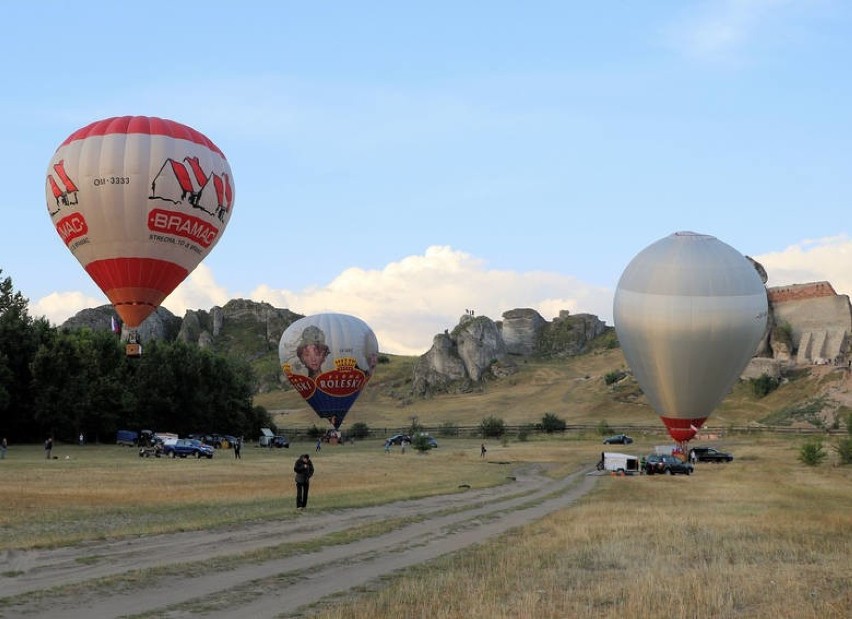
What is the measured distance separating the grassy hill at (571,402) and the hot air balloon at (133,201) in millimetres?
70200

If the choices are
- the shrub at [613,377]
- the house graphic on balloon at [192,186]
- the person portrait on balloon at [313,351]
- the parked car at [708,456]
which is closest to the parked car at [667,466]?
the parked car at [708,456]

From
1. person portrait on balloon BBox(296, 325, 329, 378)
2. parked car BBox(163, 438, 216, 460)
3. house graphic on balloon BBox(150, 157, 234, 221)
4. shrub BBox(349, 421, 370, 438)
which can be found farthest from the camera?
shrub BBox(349, 421, 370, 438)

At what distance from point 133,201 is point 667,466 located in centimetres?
3356

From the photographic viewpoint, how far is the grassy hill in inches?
4855

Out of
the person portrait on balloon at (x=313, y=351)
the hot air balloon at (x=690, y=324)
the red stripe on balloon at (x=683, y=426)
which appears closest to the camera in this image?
the hot air balloon at (x=690, y=324)

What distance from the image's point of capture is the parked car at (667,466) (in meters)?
58.0

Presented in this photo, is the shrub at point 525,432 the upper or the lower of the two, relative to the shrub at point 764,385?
lower

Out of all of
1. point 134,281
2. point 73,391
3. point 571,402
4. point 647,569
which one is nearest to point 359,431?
point 571,402

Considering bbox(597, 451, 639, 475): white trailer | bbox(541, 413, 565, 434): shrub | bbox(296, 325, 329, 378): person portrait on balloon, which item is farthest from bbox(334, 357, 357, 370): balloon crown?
bbox(597, 451, 639, 475): white trailer

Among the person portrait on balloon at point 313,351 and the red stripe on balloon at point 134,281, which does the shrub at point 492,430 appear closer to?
the person portrait on balloon at point 313,351

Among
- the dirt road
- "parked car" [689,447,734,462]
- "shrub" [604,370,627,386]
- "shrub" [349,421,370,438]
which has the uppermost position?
"shrub" [604,370,627,386]

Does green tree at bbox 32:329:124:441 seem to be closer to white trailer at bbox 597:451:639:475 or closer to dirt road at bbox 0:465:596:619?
white trailer at bbox 597:451:639:475

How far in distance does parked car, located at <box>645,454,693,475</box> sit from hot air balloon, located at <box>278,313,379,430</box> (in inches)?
1891

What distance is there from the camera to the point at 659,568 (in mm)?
18688
